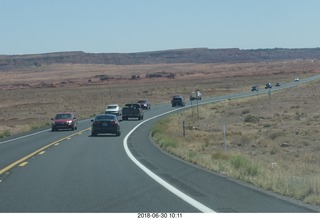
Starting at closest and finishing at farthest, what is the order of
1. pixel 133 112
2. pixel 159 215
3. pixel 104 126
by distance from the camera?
→ pixel 159 215, pixel 104 126, pixel 133 112

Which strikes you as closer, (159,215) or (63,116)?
(159,215)

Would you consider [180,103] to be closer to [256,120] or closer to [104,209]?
[256,120]

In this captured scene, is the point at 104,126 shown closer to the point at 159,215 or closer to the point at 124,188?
the point at 124,188

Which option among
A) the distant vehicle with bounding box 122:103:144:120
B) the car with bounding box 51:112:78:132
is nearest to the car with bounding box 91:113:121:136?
the car with bounding box 51:112:78:132

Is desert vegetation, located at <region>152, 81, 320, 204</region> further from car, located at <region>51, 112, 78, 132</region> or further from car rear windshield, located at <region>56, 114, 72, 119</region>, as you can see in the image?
car rear windshield, located at <region>56, 114, 72, 119</region>

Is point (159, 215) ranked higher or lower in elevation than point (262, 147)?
higher

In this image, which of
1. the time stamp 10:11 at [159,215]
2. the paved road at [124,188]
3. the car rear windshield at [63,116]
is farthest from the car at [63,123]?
the time stamp 10:11 at [159,215]

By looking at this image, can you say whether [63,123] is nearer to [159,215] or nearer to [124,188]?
[124,188]

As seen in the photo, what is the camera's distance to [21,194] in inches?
502

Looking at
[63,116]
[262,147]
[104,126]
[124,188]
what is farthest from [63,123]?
[124,188]

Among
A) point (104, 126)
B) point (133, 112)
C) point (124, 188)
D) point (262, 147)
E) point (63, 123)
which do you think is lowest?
point (133, 112)

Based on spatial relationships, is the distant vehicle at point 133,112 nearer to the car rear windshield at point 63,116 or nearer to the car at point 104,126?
the car rear windshield at point 63,116

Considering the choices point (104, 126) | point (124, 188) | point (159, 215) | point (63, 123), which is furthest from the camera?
point (63, 123)

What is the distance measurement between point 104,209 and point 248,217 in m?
2.45
